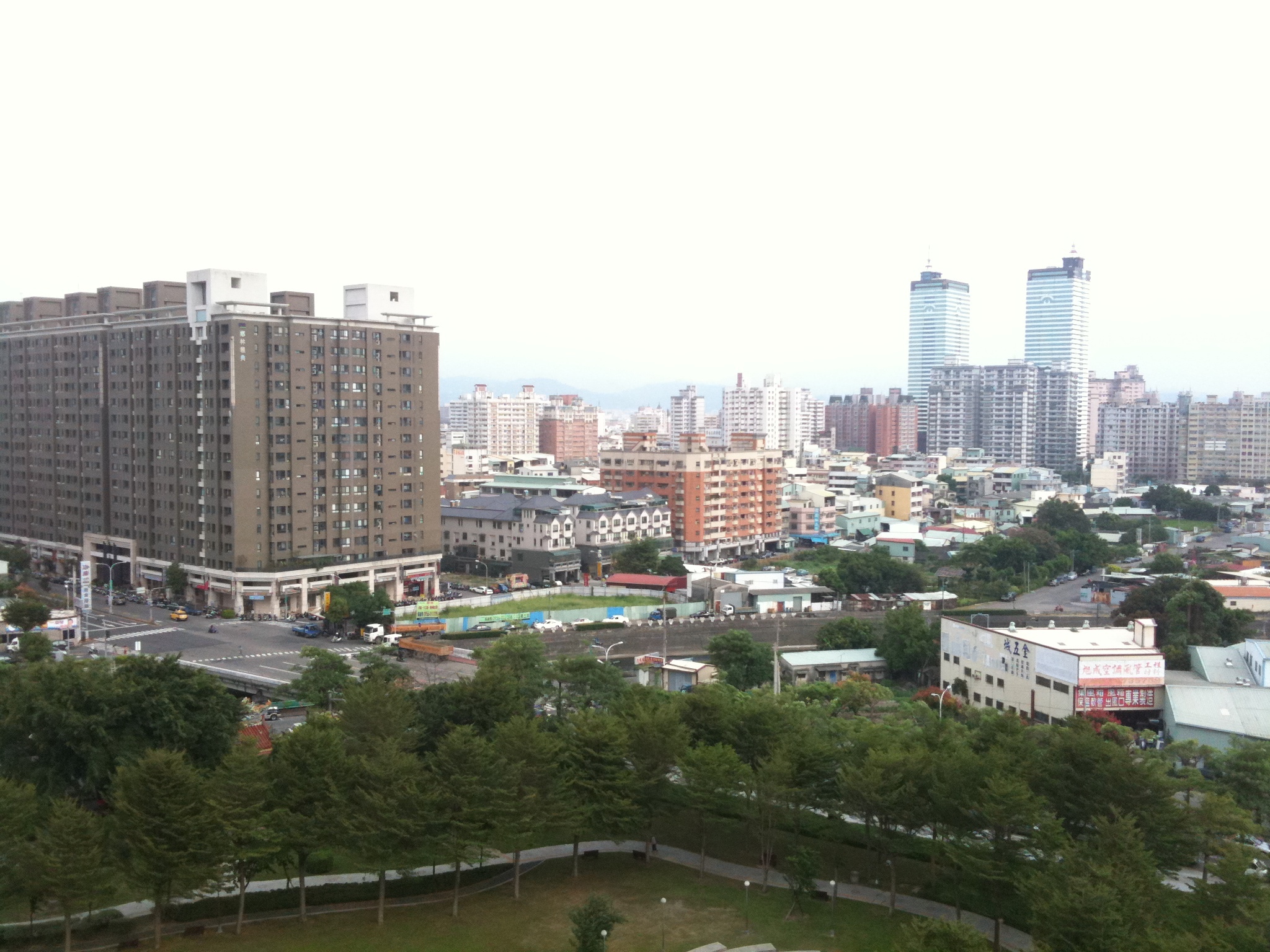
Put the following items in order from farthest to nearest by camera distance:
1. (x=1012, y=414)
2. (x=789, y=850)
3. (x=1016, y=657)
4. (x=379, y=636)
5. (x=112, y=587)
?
(x=1012, y=414) < (x=112, y=587) < (x=379, y=636) < (x=1016, y=657) < (x=789, y=850)

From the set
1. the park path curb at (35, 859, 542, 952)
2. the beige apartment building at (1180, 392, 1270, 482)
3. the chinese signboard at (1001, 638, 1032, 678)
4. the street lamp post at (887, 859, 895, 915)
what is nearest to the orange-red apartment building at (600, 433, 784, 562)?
the chinese signboard at (1001, 638, 1032, 678)

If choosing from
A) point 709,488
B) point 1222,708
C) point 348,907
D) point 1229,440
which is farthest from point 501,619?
point 1229,440

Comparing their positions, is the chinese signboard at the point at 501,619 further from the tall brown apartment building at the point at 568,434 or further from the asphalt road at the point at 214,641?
the tall brown apartment building at the point at 568,434

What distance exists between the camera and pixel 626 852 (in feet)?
56.0

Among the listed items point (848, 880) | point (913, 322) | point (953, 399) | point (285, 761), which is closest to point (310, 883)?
point (285, 761)

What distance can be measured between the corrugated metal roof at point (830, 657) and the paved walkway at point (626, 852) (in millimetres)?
11159

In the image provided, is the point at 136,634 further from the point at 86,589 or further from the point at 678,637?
the point at 678,637

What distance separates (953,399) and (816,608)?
244 ft

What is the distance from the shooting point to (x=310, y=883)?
15.6 m

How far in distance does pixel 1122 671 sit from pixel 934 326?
395 ft

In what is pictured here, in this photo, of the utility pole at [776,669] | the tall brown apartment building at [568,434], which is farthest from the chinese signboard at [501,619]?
the tall brown apartment building at [568,434]

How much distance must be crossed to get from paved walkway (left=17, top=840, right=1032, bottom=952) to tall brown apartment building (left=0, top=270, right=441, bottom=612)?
19.5m

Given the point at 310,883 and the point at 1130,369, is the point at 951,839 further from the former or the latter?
the point at 1130,369

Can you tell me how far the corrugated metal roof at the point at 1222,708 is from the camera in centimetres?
2122
